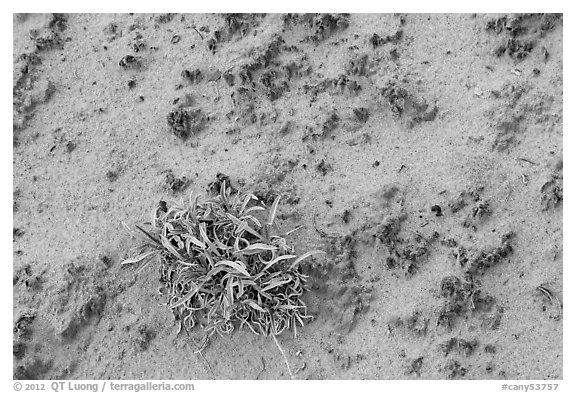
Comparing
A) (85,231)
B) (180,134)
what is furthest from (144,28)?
(85,231)

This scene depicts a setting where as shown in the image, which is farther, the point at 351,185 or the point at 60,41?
the point at 60,41

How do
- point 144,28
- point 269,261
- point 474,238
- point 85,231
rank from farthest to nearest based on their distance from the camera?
point 144,28 → point 85,231 → point 474,238 → point 269,261

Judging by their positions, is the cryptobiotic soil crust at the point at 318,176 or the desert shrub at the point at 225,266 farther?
the cryptobiotic soil crust at the point at 318,176

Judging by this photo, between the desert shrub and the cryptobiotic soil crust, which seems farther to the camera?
the cryptobiotic soil crust

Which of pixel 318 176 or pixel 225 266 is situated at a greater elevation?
pixel 225 266

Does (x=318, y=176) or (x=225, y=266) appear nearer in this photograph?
(x=225, y=266)

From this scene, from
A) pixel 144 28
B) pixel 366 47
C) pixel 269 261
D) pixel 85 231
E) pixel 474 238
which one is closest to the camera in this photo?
pixel 269 261

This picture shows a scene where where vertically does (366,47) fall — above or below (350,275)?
above

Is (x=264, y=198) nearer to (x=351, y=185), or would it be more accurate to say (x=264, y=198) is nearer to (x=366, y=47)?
(x=351, y=185)
